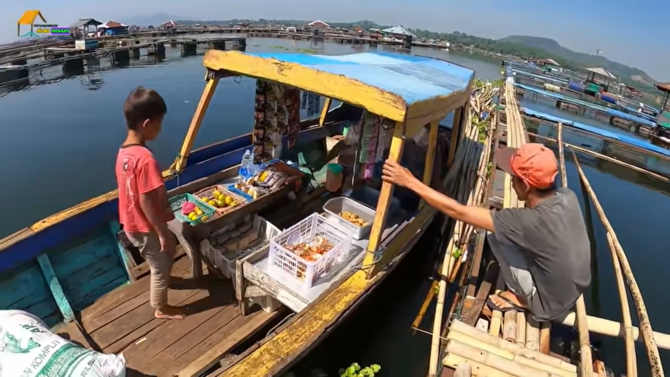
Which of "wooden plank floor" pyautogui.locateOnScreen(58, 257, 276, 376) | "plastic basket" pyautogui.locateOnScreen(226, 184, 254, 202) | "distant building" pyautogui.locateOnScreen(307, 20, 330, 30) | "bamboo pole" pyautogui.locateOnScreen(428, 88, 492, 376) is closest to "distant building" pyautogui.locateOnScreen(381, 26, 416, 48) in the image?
"distant building" pyautogui.locateOnScreen(307, 20, 330, 30)

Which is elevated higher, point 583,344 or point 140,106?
point 140,106

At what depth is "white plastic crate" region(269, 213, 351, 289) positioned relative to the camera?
3.84 m

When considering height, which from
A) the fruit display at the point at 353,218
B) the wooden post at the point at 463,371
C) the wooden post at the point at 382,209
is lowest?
the fruit display at the point at 353,218

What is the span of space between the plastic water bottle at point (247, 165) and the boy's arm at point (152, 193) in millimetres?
2396

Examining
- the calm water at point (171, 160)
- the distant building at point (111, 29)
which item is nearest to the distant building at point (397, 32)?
the distant building at point (111, 29)

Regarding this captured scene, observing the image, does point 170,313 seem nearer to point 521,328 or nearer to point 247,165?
point 247,165

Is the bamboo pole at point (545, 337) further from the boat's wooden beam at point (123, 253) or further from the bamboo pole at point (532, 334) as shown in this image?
the boat's wooden beam at point (123, 253)

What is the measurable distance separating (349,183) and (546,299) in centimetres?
339

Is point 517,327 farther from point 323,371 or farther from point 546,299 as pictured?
point 323,371

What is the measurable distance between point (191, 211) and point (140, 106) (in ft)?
5.88

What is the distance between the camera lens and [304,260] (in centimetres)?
381

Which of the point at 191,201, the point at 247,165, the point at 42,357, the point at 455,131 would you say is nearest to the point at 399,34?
the point at 455,131

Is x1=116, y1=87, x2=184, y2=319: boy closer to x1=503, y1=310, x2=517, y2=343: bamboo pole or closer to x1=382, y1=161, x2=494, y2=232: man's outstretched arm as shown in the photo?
x1=382, y1=161, x2=494, y2=232: man's outstretched arm

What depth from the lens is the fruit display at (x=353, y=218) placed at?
4.93m
